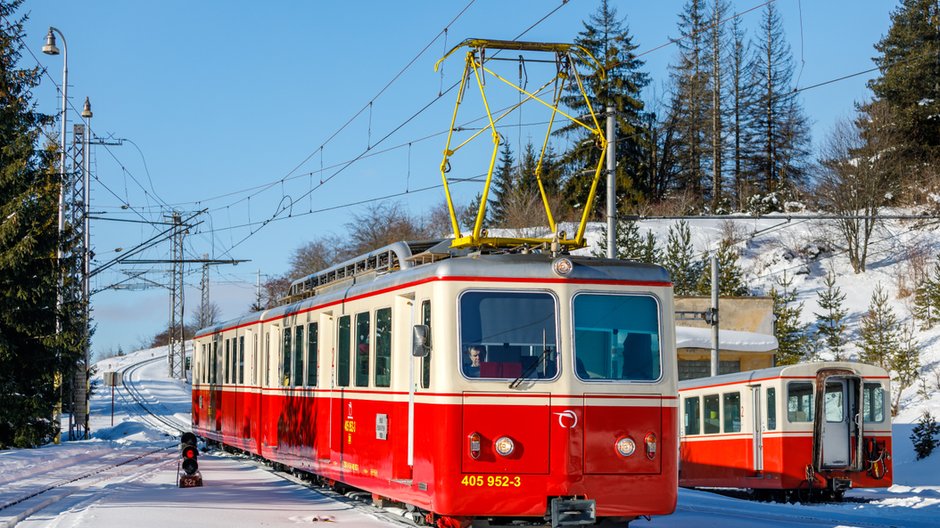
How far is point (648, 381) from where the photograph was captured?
1076 cm

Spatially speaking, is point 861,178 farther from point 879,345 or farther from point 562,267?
point 562,267

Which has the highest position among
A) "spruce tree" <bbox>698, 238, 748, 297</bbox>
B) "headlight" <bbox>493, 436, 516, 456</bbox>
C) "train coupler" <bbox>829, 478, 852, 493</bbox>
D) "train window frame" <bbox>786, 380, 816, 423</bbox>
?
"spruce tree" <bbox>698, 238, 748, 297</bbox>

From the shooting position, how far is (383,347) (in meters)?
12.7

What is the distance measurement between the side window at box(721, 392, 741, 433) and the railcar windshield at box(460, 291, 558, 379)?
13.6m

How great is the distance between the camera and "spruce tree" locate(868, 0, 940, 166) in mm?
67375

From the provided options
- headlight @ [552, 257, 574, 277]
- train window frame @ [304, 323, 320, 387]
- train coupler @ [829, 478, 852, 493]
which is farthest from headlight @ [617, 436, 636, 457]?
train coupler @ [829, 478, 852, 493]

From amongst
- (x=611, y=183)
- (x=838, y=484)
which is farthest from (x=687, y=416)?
(x=611, y=183)

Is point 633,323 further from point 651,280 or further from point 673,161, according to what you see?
point 673,161

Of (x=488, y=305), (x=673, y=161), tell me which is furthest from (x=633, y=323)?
(x=673, y=161)

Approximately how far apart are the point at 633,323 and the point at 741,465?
13340 millimetres

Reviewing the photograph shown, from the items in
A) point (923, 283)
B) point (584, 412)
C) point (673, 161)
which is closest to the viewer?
point (584, 412)

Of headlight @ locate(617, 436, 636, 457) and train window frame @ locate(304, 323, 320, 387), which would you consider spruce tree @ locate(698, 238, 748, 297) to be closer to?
train window frame @ locate(304, 323, 320, 387)

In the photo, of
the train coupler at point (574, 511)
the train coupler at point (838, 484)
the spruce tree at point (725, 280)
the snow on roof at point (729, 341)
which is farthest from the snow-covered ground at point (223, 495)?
the spruce tree at point (725, 280)

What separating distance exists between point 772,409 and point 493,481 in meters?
12.9
